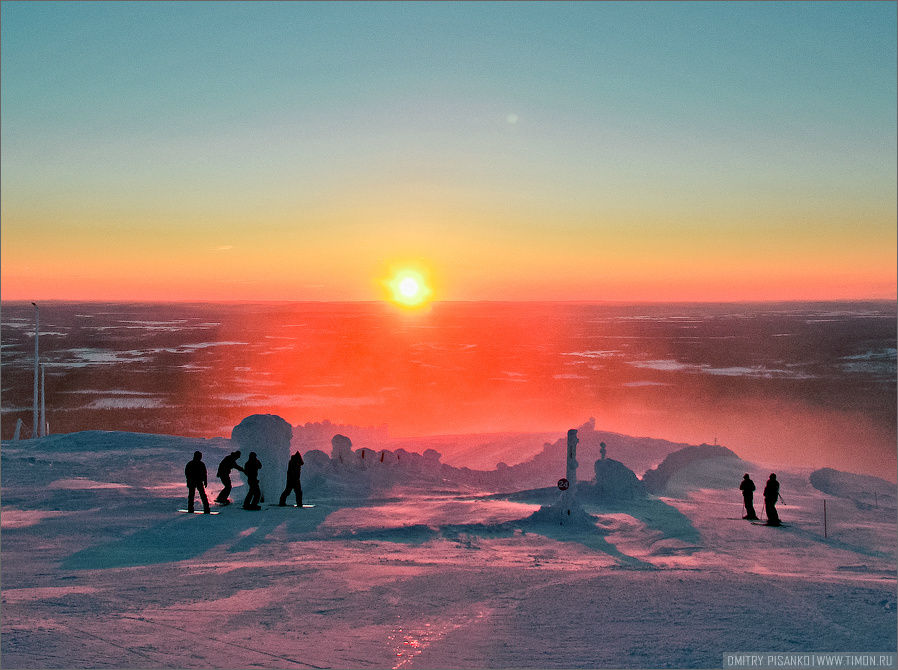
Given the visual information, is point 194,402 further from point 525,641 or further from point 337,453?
point 525,641

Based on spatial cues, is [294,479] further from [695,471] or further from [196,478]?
[695,471]

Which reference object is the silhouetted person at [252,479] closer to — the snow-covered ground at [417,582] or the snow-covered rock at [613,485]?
the snow-covered ground at [417,582]

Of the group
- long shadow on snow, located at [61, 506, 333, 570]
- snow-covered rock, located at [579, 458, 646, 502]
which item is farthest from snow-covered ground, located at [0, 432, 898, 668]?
snow-covered rock, located at [579, 458, 646, 502]

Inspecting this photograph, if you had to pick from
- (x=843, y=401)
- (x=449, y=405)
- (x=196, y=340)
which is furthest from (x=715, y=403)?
(x=196, y=340)

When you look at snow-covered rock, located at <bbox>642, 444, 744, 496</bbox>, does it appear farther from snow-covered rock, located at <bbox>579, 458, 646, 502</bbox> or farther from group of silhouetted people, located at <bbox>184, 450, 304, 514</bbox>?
group of silhouetted people, located at <bbox>184, 450, 304, 514</bbox>

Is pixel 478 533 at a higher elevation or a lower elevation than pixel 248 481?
lower

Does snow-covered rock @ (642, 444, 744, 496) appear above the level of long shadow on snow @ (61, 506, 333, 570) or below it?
below

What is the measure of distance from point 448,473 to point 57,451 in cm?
1109

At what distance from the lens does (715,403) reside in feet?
222

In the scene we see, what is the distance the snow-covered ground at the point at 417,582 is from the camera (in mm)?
7793

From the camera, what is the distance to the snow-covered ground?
307 inches

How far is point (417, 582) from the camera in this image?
9961 millimetres

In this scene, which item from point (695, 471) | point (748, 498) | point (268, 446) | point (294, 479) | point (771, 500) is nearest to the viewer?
point (771, 500)

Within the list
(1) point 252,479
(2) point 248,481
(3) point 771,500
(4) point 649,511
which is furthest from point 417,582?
(3) point 771,500
